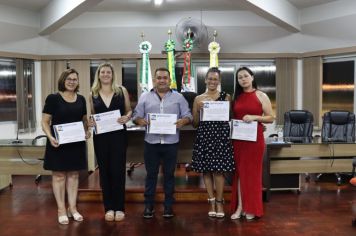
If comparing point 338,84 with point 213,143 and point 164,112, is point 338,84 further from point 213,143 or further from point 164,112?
point 164,112

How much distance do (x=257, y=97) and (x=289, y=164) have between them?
148 cm

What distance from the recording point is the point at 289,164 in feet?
14.6

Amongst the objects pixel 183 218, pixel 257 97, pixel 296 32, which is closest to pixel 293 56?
pixel 296 32

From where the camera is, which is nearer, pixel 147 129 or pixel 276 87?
pixel 147 129

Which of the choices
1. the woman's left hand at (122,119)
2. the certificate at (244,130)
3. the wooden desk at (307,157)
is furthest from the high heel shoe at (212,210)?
the woman's left hand at (122,119)

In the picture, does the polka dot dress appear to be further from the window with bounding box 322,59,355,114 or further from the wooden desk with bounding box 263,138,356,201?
the window with bounding box 322,59,355,114

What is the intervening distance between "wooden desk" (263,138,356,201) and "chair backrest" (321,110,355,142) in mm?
572

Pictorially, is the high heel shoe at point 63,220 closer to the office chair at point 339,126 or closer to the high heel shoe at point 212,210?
the high heel shoe at point 212,210

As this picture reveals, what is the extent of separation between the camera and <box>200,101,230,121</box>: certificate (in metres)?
3.30

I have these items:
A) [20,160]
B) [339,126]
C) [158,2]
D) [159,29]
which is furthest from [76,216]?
[159,29]

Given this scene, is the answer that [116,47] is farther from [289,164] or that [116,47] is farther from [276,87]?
[289,164]

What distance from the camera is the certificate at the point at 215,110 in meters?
3.30

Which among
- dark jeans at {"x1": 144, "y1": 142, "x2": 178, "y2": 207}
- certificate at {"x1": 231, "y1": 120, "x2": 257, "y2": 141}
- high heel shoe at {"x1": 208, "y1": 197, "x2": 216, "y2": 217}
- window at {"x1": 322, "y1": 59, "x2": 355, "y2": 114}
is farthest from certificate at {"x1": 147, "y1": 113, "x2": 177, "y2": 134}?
window at {"x1": 322, "y1": 59, "x2": 355, "y2": 114}

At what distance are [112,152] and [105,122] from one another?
11.1 inches
